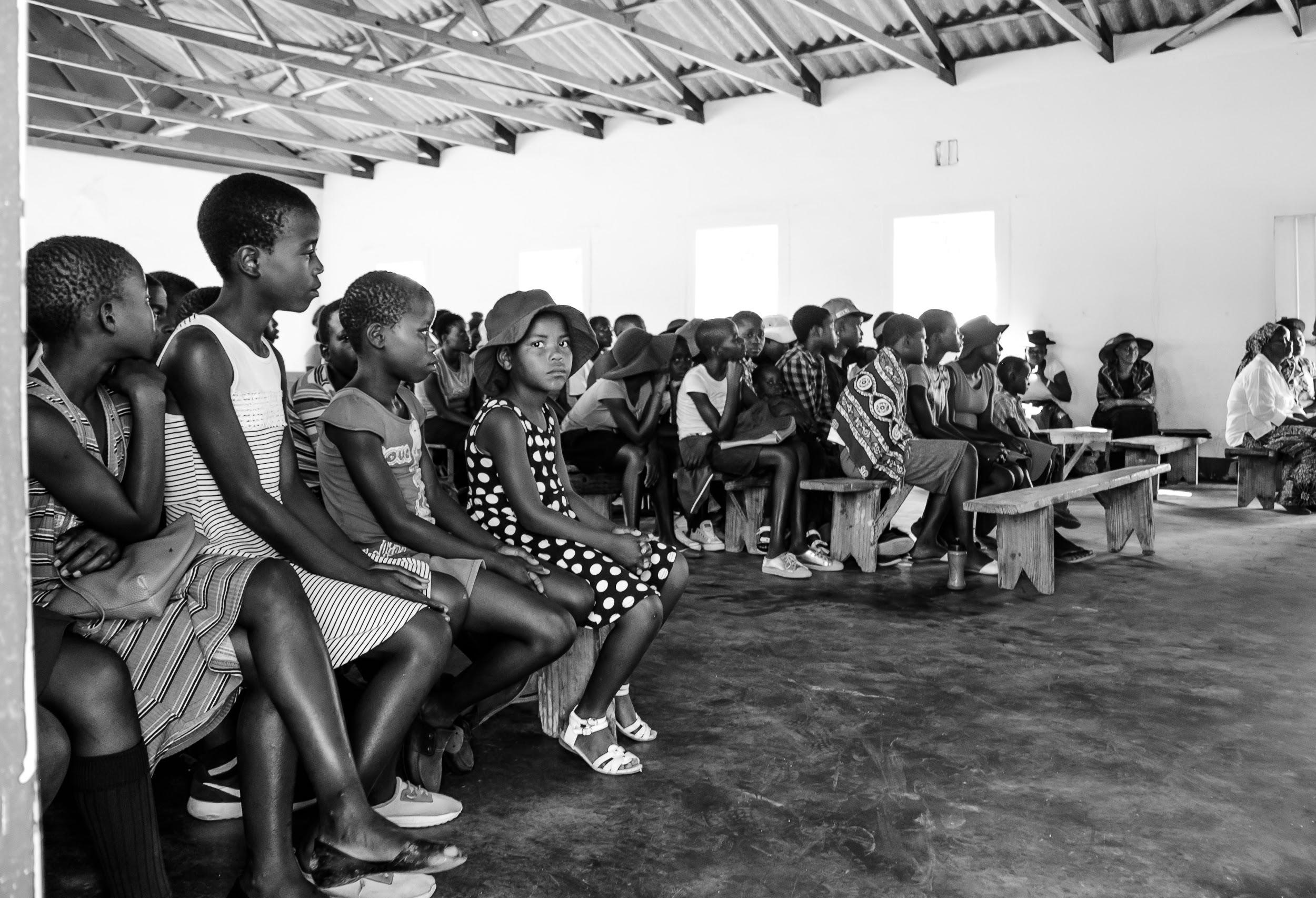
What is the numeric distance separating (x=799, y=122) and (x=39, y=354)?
1017cm

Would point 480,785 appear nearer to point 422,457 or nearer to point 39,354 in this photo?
point 422,457

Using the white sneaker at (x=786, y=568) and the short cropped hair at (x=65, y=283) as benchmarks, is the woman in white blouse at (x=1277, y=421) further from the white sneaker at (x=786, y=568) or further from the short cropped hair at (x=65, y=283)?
the short cropped hair at (x=65, y=283)

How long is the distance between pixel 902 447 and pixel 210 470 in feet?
12.4

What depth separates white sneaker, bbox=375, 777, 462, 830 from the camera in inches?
84.8

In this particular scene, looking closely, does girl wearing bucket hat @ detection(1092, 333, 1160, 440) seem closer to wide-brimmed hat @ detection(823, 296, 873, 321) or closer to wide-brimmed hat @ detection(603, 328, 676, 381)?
wide-brimmed hat @ detection(823, 296, 873, 321)

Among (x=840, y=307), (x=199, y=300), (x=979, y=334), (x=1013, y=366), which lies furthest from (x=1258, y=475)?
(x=199, y=300)

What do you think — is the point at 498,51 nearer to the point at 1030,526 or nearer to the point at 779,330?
the point at 779,330

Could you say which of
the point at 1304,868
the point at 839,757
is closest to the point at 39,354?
the point at 839,757

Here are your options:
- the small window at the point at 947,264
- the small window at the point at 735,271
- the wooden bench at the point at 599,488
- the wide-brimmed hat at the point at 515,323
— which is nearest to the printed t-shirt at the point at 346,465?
the wide-brimmed hat at the point at 515,323

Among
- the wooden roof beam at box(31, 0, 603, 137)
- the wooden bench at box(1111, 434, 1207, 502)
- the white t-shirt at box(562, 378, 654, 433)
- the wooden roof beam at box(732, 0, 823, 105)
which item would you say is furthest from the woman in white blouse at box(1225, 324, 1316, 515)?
the wooden roof beam at box(31, 0, 603, 137)

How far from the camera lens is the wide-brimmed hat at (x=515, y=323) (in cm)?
271

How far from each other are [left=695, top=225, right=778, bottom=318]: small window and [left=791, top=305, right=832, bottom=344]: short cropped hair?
5.32 m

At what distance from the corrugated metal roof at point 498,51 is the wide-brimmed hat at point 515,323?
6.58 m

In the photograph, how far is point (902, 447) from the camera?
5.20 meters
